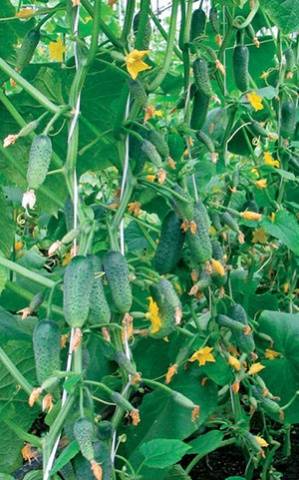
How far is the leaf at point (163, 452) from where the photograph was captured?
93 cm

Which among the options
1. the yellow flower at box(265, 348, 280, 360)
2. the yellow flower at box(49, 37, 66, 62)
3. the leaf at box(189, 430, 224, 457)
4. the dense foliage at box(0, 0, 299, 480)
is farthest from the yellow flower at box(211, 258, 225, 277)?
the yellow flower at box(49, 37, 66, 62)

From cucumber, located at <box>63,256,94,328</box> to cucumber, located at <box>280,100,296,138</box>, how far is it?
69 cm

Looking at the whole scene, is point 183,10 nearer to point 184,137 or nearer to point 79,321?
point 184,137

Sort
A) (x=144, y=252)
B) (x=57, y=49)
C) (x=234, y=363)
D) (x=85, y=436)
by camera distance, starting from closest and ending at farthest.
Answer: (x=85, y=436) → (x=234, y=363) → (x=57, y=49) → (x=144, y=252)

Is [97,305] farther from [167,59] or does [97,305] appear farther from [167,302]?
[167,59]

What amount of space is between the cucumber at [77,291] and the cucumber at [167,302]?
160 mm

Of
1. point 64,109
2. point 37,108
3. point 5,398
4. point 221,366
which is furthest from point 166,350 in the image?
point 64,109

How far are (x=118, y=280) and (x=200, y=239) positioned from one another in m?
0.20

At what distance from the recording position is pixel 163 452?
3.07 ft

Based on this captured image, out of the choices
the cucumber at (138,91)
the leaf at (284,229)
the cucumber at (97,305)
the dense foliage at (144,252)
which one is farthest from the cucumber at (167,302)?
the leaf at (284,229)

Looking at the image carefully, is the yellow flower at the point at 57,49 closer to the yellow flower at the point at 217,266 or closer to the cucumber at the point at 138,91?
the cucumber at the point at 138,91

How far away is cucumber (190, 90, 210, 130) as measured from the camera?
126cm

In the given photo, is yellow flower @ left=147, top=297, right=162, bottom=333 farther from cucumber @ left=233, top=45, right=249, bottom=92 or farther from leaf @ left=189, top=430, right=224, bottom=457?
cucumber @ left=233, top=45, right=249, bottom=92

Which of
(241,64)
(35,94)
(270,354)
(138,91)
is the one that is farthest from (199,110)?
(270,354)
